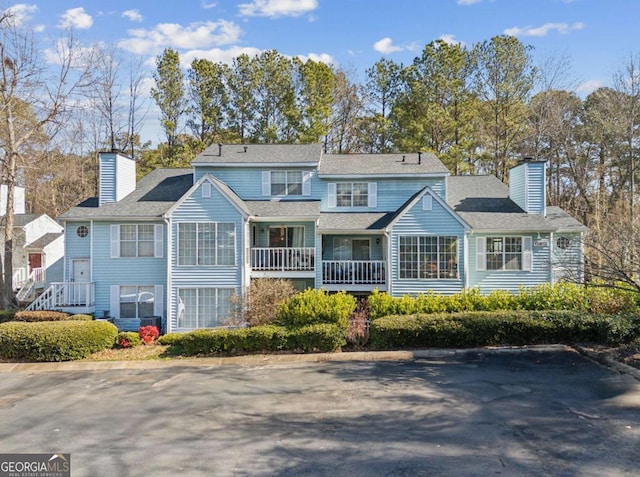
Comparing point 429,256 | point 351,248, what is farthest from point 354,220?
point 429,256

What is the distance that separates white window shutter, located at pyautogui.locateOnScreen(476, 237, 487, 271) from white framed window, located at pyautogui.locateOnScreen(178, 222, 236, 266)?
35.1 feet

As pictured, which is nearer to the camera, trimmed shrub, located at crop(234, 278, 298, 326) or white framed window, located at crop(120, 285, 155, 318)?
trimmed shrub, located at crop(234, 278, 298, 326)

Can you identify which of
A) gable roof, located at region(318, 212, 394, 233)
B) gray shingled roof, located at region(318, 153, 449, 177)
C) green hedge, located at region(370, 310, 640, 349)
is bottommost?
green hedge, located at region(370, 310, 640, 349)

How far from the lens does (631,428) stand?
7.35 metres

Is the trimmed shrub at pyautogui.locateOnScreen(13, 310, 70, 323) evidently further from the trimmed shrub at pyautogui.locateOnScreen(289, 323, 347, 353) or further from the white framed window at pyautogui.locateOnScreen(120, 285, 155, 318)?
the trimmed shrub at pyautogui.locateOnScreen(289, 323, 347, 353)

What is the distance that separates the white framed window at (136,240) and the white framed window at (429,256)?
10.6m

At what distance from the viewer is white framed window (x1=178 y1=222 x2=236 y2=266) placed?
1831 centimetres

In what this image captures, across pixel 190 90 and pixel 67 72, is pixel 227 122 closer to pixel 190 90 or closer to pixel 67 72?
pixel 190 90

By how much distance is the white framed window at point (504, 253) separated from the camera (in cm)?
1945

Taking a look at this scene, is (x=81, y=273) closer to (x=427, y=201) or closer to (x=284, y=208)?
(x=284, y=208)

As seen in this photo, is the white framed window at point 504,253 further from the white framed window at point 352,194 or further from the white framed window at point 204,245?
the white framed window at point 204,245

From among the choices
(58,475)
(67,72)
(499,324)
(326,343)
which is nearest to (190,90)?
(67,72)

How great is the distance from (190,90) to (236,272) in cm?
2120

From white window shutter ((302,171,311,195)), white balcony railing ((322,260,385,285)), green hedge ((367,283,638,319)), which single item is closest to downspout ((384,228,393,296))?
white balcony railing ((322,260,385,285))
